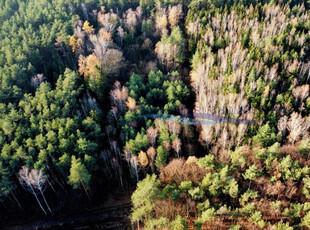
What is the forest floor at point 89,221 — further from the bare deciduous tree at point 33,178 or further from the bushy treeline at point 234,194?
the bushy treeline at point 234,194

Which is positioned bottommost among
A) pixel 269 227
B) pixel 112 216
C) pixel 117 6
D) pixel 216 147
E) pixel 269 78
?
pixel 112 216

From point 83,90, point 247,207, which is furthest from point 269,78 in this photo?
point 83,90

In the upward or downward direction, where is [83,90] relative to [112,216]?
upward

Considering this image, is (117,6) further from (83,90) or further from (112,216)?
(112,216)

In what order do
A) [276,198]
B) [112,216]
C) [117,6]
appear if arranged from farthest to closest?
[117,6], [112,216], [276,198]

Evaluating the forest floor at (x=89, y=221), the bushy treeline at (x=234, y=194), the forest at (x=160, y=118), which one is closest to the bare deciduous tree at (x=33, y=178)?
the forest at (x=160, y=118)

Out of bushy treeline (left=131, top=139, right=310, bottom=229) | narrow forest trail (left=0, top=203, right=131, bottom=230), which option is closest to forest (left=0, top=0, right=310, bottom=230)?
bushy treeline (left=131, top=139, right=310, bottom=229)

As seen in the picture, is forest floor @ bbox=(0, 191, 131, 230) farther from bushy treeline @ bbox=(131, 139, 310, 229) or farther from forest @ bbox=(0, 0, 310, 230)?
bushy treeline @ bbox=(131, 139, 310, 229)

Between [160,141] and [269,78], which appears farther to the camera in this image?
[269,78]
